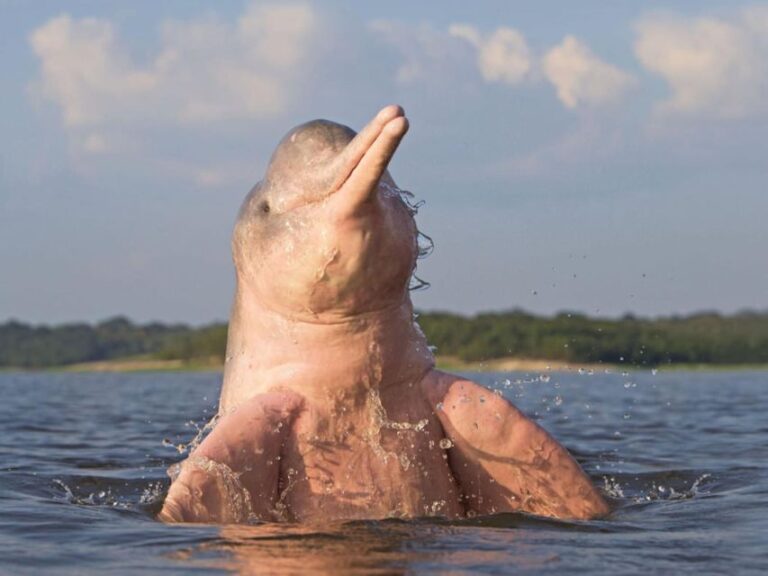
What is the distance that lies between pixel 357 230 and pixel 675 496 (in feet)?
13.3

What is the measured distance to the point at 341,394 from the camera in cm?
690

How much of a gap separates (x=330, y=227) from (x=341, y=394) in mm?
993

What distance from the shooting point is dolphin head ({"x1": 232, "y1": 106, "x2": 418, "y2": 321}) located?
6.25 metres

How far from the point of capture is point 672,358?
63719mm

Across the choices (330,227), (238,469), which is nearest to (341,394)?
(238,469)

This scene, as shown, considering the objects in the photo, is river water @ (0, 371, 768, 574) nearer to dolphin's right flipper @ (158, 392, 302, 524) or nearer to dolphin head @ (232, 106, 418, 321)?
dolphin's right flipper @ (158, 392, 302, 524)

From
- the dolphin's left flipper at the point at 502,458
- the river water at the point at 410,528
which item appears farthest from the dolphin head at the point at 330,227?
the river water at the point at 410,528

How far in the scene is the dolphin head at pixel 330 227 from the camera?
6.25 meters

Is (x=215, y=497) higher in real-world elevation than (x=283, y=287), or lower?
lower

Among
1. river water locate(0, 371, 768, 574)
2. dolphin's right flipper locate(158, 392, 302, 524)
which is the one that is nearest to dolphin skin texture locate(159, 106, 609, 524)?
dolphin's right flipper locate(158, 392, 302, 524)

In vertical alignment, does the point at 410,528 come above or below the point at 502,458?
below

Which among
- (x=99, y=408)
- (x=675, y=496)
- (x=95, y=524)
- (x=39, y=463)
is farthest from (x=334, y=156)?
(x=99, y=408)

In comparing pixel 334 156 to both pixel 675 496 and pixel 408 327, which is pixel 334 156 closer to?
pixel 408 327

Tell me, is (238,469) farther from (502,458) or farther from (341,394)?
(502,458)
